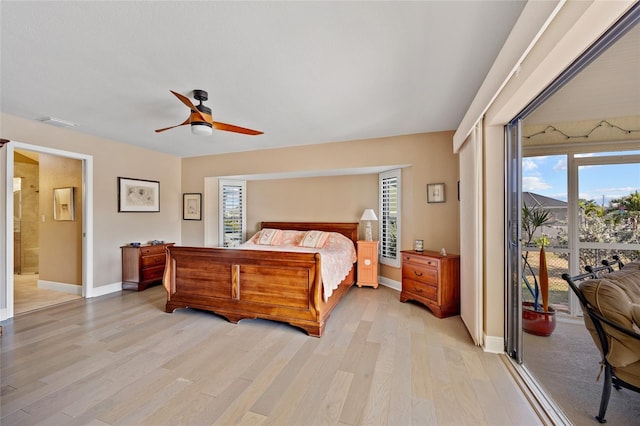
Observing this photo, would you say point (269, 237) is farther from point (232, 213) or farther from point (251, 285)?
point (251, 285)

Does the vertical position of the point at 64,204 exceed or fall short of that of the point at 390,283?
it exceeds it

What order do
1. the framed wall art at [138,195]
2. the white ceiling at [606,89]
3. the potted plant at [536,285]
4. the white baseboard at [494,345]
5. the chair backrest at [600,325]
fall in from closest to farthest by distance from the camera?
the chair backrest at [600,325], the white ceiling at [606,89], the white baseboard at [494,345], the potted plant at [536,285], the framed wall art at [138,195]

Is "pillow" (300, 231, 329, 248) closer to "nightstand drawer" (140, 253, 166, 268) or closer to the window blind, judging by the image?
the window blind

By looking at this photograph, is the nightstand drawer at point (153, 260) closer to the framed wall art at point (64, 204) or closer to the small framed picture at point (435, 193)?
the framed wall art at point (64, 204)

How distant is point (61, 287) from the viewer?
433cm

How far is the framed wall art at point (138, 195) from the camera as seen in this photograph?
448 cm

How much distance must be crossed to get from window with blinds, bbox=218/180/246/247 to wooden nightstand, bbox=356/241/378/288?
2760 millimetres

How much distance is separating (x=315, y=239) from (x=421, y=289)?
6.28ft

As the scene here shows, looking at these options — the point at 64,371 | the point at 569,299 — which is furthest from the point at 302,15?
the point at 569,299

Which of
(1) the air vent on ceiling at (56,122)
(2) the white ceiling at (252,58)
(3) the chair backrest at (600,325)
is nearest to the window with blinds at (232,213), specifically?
(2) the white ceiling at (252,58)

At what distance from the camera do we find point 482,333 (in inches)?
94.7

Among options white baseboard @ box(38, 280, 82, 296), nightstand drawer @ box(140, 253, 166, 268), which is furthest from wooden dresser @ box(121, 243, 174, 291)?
white baseboard @ box(38, 280, 82, 296)

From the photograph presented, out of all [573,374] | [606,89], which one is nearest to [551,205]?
[606,89]

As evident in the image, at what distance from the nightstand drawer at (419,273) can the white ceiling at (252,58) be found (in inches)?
79.8
